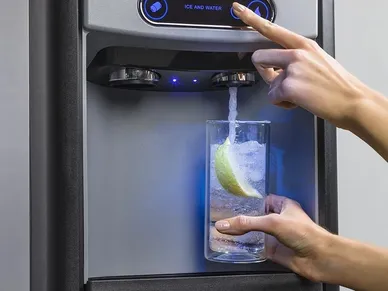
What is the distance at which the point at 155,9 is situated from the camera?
2.59ft

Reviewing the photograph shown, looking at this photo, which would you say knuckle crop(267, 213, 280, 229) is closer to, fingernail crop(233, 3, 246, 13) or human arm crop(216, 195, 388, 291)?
human arm crop(216, 195, 388, 291)

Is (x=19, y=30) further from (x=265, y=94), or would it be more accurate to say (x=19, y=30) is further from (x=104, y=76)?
(x=265, y=94)

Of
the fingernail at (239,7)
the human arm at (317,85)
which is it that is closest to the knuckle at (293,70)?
the human arm at (317,85)

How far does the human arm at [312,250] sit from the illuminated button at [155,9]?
30cm

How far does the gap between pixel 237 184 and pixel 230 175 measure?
17mm

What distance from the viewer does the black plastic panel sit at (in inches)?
31.1

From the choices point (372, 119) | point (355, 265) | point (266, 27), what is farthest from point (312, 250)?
point (266, 27)

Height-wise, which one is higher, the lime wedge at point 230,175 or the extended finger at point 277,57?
the extended finger at point 277,57

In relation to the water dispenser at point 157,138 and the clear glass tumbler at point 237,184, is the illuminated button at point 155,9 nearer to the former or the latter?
the water dispenser at point 157,138

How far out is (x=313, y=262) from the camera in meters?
0.86

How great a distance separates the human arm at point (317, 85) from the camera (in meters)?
0.80

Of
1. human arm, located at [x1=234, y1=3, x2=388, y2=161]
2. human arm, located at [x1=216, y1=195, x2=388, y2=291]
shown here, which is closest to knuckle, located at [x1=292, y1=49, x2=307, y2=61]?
human arm, located at [x1=234, y1=3, x2=388, y2=161]

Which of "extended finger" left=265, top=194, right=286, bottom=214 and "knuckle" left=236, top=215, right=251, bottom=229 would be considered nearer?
"knuckle" left=236, top=215, right=251, bottom=229

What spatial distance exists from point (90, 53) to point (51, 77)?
0.22 feet
